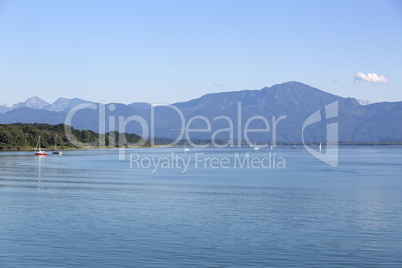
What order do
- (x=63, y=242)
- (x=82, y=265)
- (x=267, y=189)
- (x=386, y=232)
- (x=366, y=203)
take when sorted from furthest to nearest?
(x=267, y=189) → (x=366, y=203) → (x=386, y=232) → (x=63, y=242) → (x=82, y=265)

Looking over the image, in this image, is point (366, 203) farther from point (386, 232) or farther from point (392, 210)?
point (386, 232)

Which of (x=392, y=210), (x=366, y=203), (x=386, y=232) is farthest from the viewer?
(x=366, y=203)

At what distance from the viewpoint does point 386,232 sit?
26.3 meters

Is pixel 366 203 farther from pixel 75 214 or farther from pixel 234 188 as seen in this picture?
pixel 75 214

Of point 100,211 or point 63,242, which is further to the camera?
point 100,211

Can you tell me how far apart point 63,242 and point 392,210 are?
69.5 feet

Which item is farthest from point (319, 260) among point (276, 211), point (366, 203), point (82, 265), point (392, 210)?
point (366, 203)

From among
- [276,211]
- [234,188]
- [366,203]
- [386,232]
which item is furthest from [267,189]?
[386,232]
